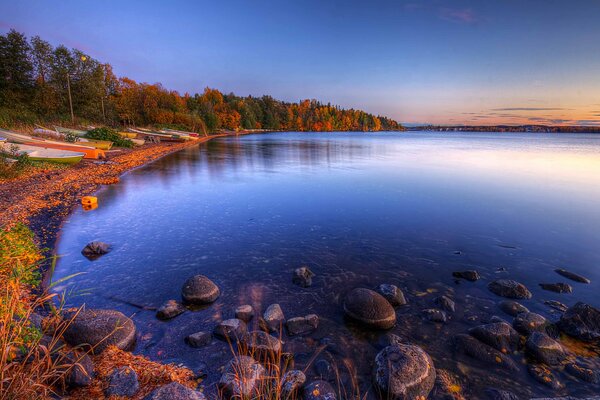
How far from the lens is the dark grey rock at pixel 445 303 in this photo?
734cm

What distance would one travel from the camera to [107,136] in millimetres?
38188

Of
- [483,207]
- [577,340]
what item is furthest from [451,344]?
[483,207]

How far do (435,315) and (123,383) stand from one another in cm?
641

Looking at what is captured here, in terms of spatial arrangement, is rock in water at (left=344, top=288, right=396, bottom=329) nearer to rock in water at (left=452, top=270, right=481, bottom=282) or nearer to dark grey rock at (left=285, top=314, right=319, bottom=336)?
dark grey rock at (left=285, top=314, right=319, bottom=336)

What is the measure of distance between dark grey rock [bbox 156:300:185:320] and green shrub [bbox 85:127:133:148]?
38411mm

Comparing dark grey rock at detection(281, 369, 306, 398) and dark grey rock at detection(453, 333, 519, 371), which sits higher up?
dark grey rock at detection(281, 369, 306, 398)

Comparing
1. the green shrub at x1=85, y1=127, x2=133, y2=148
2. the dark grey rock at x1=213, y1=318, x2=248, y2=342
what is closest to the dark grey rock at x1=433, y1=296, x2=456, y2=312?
the dark grey rock at x1=213, y1=318, x2=248, y2=342

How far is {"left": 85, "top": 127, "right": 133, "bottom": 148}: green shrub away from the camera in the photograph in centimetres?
3670

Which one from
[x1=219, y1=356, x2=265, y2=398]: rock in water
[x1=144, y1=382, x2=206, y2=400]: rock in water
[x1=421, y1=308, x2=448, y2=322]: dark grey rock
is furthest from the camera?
[x1=421, y1=308, x2=448, y2=322]: dark grey rock

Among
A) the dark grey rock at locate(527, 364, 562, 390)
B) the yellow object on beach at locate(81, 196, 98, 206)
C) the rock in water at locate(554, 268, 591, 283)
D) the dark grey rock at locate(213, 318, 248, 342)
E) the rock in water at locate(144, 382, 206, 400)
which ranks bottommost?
the dark grey rock at locate(527, 364, 562, 390)

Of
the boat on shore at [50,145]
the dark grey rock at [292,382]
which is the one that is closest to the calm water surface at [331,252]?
the dark grey rock at [292,382]

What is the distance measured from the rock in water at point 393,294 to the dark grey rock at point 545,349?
262cm

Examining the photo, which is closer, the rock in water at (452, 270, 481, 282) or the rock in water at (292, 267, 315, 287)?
the rock in water at (292, 267, 315, 287)

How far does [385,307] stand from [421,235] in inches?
262
